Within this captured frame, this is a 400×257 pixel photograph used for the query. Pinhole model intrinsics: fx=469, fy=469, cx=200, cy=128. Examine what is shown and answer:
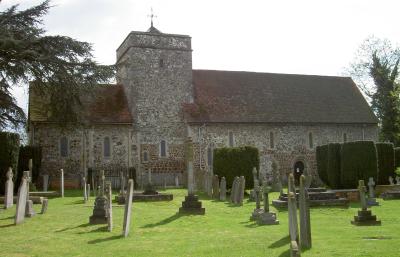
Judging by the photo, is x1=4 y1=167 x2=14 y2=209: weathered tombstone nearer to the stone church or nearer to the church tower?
the stone church

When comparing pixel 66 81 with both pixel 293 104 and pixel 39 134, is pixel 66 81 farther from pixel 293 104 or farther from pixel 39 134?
pixel 293 104

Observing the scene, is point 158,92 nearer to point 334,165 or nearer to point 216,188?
point 216,188

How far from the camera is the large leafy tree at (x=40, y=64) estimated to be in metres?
20.0

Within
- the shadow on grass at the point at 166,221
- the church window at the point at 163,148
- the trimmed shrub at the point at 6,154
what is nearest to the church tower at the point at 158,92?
the church window at the point at 163,148

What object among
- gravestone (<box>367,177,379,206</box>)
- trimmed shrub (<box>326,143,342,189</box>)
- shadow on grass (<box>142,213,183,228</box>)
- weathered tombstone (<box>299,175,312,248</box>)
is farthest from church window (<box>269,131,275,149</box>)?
weathered tombstone (<box>299,175,312,248</box>)

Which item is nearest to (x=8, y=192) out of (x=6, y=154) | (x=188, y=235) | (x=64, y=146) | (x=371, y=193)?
(x=6, y=154)

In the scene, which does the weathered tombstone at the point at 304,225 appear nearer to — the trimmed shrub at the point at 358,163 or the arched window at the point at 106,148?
the trimmed shrub at the point at 358,163

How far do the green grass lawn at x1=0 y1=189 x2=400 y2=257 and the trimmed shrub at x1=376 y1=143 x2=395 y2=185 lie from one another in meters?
8.46

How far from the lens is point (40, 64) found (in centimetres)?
2042

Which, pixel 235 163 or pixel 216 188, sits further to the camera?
pixel 235 163

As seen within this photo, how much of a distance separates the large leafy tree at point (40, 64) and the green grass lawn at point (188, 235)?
7.78 m

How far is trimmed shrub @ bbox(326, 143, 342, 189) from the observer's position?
22153 mm

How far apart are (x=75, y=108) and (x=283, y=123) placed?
14414 mm

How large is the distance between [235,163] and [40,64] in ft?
33.1
